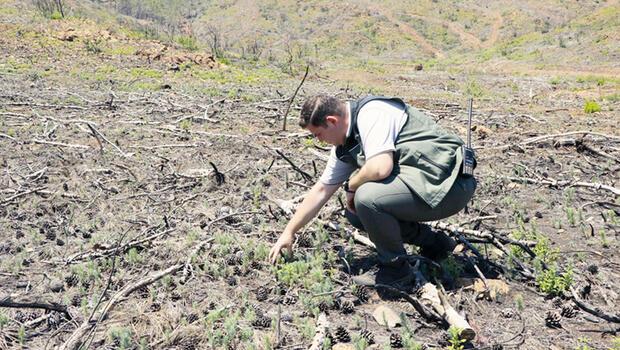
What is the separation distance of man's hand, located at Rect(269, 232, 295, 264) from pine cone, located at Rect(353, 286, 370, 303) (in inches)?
22.2

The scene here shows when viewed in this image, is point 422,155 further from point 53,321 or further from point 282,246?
point 53,321

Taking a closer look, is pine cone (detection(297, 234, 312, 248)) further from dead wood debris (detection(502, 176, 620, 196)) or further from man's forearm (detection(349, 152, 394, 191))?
dead wood debris (detection(502, 176, 620, 196))

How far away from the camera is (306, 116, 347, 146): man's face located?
3340 mm

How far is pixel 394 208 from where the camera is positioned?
3.29 metres

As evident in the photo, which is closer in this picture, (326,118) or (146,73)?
(326,118)

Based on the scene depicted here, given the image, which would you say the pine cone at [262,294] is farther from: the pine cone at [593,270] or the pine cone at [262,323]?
the pine cone at [593,270]

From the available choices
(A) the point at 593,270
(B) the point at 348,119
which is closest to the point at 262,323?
(B) the point at 348,119

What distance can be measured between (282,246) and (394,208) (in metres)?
0.87

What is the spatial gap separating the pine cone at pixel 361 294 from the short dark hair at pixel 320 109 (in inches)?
43.5

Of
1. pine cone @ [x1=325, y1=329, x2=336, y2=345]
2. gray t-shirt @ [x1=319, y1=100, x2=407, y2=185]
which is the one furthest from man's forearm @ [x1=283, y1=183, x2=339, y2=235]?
pine cone @ [x1=325, y1=329, x2=336, y2=345]

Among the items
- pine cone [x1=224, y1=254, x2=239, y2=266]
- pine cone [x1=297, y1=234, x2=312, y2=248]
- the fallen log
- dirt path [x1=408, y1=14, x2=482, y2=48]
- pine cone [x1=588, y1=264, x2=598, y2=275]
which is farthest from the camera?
dirt path [x1=408, y1=14, x2=482, y2=48]

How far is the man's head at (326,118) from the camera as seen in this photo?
3312 millimetres

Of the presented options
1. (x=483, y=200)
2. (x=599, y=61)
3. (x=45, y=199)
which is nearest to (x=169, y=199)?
(x=45, y=199)

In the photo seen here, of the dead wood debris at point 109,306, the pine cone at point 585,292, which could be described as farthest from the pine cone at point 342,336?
the pine cone at point 585,292
